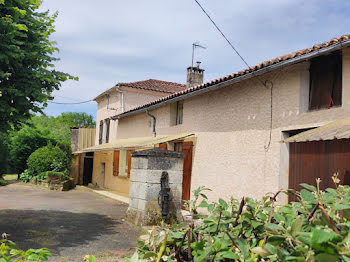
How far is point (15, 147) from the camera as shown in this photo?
25.3 m

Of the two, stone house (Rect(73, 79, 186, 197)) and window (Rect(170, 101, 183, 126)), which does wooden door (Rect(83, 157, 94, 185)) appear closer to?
stone house (Rect(73, 79, 186, 197))

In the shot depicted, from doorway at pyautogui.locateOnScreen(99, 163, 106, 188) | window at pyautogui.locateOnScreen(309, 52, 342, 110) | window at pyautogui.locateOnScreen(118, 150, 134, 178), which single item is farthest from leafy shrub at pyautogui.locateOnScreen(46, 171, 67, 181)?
window at pyautogui.locateOnScreen(309, 52, 342, 110)

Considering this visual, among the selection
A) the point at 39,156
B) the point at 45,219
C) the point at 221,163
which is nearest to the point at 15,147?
the point at 39,156

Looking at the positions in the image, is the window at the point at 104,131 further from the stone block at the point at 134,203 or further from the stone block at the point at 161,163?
the stone block at the point at 161,163

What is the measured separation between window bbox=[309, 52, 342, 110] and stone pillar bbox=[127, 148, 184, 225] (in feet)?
11.3

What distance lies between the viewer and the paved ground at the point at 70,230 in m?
6.21

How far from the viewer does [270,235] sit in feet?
3.51

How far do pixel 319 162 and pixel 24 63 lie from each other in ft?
20.5

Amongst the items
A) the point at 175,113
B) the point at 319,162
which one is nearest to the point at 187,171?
the point at 175,113

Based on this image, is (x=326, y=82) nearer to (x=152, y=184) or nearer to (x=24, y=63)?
(x=152, y=184)

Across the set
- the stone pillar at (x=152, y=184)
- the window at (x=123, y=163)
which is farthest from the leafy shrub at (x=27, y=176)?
the stone pillar at (x=152, y=184)

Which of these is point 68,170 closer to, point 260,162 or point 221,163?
point 221,163

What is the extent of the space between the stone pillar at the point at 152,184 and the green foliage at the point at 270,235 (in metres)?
6.73

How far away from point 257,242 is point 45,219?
8.91 meters
